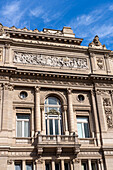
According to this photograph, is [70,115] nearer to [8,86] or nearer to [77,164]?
[77,164]

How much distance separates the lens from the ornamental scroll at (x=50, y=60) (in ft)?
89.2

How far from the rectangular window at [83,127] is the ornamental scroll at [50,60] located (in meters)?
6.32

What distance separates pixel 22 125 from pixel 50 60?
831 cm

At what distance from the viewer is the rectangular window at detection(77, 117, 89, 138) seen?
25328 millimetres

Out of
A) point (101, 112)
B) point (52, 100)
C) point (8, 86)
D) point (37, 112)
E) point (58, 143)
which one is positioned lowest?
point (58, 143)

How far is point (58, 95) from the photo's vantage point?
26375 mm

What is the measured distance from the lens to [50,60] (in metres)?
28.1

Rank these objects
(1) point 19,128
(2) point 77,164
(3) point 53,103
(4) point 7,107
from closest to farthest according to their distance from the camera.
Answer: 1. (2) point 77,164
2. (4) point 7,107
3. (1) point 19,128
4. (3) point 53,103

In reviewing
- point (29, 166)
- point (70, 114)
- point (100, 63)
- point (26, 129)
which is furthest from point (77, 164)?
point (100, 63)

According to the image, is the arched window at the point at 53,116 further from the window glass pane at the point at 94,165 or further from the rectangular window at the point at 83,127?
the window glass pane at the point at 94,165

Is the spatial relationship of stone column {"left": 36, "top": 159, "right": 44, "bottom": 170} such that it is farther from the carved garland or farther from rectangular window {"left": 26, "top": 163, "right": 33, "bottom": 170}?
the carved garland

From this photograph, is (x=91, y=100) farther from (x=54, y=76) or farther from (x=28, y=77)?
(x=28, y=77)

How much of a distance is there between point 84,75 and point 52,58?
13.9 ft

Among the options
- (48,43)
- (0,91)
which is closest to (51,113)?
(0,91)
